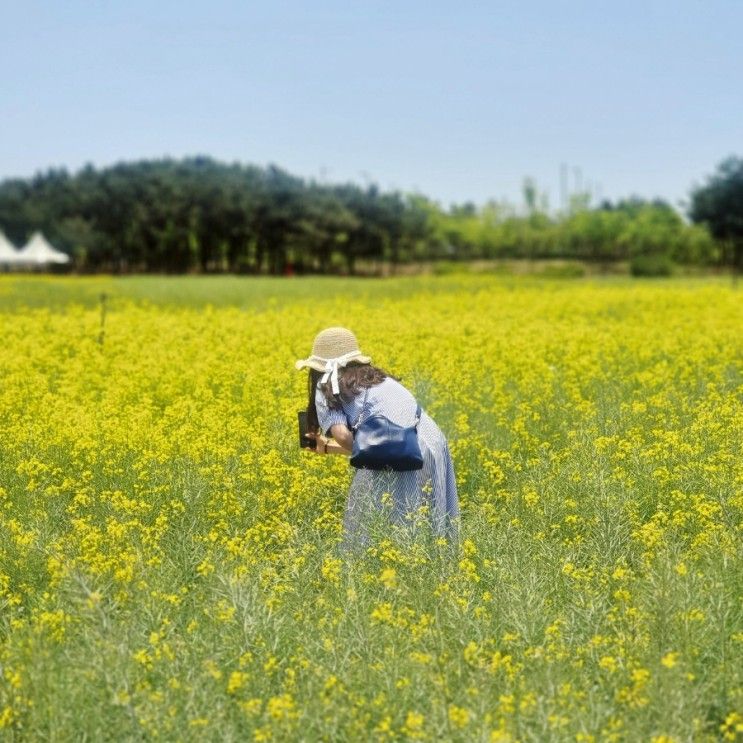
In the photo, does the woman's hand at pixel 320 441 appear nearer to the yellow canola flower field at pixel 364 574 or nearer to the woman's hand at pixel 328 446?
the woman's hand at pixel 328 446

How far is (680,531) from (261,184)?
95.6m

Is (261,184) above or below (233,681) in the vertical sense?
above

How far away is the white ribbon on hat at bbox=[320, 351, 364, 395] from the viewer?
7000mm

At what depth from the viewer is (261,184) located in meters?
101

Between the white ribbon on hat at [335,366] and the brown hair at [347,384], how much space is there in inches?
1.5

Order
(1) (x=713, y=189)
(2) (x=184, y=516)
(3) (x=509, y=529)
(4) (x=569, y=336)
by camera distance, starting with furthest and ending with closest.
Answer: (1) (x=713, y=189), (4) (x=569, y=336), (2) (x=184, y=516), (3) (x=509, y=529)

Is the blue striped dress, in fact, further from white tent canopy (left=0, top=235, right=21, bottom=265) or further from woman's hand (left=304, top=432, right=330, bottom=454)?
white tent canopy (left=0, top=235, right=21, bottom=265)

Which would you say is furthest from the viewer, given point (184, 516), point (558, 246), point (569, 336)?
point (558, 246)

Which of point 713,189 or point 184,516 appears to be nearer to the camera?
point 184,516

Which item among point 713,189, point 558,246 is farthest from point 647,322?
point 558,246

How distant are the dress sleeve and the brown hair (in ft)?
0.10

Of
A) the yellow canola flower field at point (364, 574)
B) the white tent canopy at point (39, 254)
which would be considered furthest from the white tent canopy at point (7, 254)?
the yellow canola flower field at point (364, 574)

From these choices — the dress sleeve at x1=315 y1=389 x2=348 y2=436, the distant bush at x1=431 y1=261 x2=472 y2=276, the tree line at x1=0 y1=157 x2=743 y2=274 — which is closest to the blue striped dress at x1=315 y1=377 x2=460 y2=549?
the dress sleeve at x1=315 y1=389 x2=348 y2=436

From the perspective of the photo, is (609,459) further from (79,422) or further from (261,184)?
(261,184)
